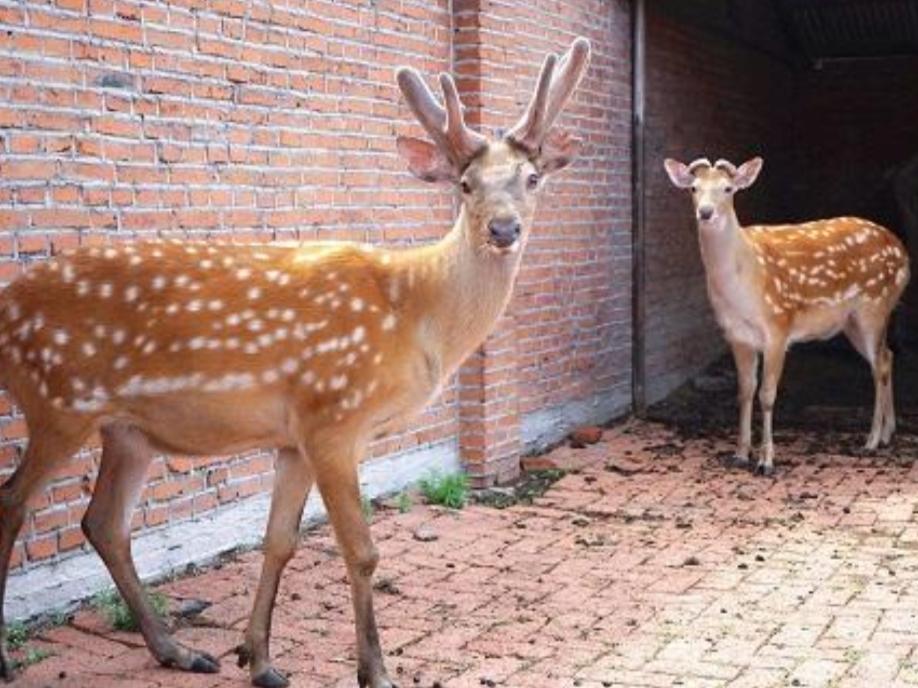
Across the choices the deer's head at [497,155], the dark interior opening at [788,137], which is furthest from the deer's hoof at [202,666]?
the dark interior opening at [788,137]

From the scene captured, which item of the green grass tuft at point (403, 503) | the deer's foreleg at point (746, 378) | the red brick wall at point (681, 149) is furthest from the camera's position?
the red brick wall at point (681, 149)

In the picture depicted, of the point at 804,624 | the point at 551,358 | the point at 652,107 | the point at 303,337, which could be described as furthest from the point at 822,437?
the point at 303,337

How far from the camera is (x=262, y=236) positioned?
6.17 metres

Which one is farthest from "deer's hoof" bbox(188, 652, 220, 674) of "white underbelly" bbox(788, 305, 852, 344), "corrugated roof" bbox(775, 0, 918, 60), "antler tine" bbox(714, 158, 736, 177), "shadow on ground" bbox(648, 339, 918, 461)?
"corrugated roof" bbox(775, 0, 918, 60)

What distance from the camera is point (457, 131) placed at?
4582mm

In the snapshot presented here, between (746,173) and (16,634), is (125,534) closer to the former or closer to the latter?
(16,634)

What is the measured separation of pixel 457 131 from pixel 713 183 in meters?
4.01

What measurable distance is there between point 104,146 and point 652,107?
20.0 feet

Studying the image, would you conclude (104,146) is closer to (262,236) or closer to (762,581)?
(262,236)

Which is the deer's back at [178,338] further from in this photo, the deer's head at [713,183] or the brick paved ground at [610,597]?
the deer's head at [713,183]

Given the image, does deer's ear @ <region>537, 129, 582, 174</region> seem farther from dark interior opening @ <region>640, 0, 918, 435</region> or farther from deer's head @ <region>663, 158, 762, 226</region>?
dark interior opening @ <region>640, 0, 918, 435</region>

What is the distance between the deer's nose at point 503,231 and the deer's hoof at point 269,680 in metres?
1.58

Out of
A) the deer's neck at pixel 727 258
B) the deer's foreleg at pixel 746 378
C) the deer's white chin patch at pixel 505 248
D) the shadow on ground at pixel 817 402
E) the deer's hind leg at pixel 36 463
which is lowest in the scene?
the shadow on ground at pixel 817 402

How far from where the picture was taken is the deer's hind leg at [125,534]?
15.3 feet
